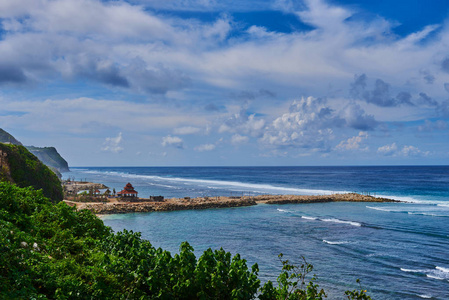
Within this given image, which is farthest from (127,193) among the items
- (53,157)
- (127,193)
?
(53,157)

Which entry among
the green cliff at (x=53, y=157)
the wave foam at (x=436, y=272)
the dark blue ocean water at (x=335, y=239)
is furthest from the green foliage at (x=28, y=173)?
the green cliff at (x=53, y=157)

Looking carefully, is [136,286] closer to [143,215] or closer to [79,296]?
[79,296]

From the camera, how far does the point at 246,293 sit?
712cm

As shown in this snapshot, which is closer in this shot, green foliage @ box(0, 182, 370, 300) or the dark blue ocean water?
green foliage @ box(0, 182, 370, 300)

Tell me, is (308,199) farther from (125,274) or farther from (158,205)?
(125,274)

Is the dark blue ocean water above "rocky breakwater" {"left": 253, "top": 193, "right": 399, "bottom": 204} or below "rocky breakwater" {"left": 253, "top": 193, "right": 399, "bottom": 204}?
below

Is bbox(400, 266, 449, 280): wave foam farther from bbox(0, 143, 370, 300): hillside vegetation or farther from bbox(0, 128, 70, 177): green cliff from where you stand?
bbox(0, 128, 70, 177): green cliff

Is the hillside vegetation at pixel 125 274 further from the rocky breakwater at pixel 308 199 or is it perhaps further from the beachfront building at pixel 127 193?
the rocky breakwater at pixel 308 199

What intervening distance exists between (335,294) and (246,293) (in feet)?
33.9

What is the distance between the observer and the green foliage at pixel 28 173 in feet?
85.0

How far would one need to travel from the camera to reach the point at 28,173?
26.9m

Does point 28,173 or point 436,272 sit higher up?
point 28,173

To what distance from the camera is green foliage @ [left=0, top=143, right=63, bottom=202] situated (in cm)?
2591

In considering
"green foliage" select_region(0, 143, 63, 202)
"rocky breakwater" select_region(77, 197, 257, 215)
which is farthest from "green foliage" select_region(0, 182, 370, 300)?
"rocky breakwater" select_region(77, 197, 257, 215)
